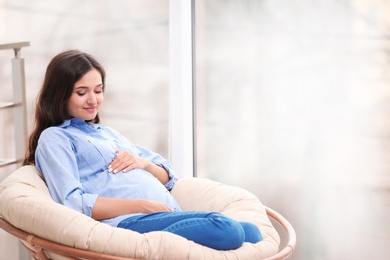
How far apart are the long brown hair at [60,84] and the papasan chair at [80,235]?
205 millimetres

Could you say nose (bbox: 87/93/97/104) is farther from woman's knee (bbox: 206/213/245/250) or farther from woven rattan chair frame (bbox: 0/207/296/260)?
woman's knee (bbox: 206/213/245/250)

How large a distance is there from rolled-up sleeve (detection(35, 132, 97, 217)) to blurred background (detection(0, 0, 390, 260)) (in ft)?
2.33

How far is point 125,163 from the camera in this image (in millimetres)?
2568

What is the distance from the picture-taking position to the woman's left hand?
2.54 m

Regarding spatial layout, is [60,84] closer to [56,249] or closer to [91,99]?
[91,99]

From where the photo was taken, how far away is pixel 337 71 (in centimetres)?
331

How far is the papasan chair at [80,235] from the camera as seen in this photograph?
6.90 feet

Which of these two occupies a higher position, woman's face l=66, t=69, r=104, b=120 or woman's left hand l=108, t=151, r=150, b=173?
woman's face l=66, t=69, r=104, b=120

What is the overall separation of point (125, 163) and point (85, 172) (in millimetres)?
147

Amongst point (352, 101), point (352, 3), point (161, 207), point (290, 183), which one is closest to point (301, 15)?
point (352, 3)

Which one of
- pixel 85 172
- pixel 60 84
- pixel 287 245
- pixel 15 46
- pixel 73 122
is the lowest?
pixel 287 245

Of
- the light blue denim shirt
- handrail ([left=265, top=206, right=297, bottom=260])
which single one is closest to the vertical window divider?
the light blue denim shirt

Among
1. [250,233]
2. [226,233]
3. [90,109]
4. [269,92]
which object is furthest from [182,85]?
[226,233]

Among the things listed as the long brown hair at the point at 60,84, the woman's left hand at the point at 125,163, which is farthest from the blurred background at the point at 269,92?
the woman's left hand at the point at 125,163
